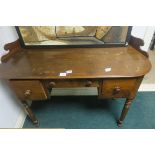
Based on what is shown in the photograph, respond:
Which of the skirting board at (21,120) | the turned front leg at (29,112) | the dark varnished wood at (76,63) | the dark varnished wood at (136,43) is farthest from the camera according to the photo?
the skirting board at (21,120)

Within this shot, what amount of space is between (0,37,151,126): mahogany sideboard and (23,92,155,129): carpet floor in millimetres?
423

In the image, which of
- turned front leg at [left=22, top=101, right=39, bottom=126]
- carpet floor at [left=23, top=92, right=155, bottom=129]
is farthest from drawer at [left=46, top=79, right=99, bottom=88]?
carpet floor at [left=23, top=92, right=155, bottom=129]

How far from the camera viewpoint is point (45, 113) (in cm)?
164

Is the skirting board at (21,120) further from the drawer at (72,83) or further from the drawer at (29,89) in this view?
the drawer at (72,83)

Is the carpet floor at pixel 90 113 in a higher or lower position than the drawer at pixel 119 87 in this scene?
lower

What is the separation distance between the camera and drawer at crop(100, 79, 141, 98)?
1.00m

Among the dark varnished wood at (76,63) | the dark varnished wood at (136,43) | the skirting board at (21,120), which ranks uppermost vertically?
the dark varnished wood at (136,43)

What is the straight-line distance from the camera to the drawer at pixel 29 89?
102 cm

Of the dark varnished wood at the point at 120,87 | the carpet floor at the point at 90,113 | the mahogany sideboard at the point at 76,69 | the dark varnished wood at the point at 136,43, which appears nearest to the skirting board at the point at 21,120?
the carpet floor at the point at 90,113

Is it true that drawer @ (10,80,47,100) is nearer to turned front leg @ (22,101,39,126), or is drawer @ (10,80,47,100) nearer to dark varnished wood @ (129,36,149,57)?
turned front leg @ (22,101,39,126)

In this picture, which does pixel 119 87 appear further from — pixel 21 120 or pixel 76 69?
pixel 21 120
